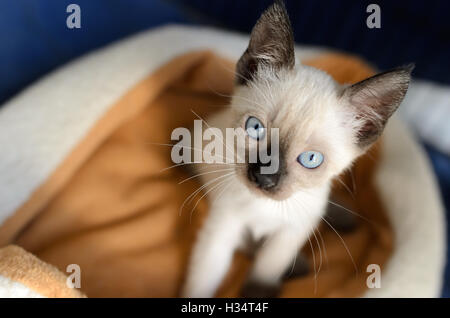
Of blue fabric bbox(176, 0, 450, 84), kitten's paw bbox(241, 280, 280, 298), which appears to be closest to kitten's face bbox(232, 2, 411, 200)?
kitten's paw bbox(241, 280, 280, 298)

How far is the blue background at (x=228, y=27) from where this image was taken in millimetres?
1655

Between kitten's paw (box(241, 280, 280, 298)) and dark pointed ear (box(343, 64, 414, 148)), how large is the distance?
53 cm

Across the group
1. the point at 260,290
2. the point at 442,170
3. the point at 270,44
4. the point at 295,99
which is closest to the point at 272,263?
the point at 260,290

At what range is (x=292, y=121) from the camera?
991 mm

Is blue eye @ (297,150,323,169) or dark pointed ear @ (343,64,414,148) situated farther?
blue eye @ (297,150,323,169)

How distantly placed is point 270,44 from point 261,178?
320mm

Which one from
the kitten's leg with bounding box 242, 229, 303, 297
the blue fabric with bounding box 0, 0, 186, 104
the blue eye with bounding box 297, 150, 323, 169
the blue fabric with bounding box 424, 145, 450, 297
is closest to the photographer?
the blue eye with bounding box 297, 150, 323, 169

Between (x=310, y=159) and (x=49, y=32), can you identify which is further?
(x=49, y=32)

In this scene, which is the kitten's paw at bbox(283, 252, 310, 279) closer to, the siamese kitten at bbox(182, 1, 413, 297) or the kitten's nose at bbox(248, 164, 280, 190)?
the siamese kitten at bbox(182, 1, 413, 297)

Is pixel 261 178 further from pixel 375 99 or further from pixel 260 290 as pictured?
pixel 260 290

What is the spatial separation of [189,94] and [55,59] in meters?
0.56

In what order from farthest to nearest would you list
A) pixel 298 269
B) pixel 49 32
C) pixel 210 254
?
1. pixel 49 32
2. pixel 298 269
3. pixel 210 254

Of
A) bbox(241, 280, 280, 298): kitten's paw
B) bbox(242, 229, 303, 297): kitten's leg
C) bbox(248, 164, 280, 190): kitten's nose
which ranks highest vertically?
bbox(248, 164, 280, 190): kitten's nose

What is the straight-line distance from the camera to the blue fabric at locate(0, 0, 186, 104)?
1612 mm
